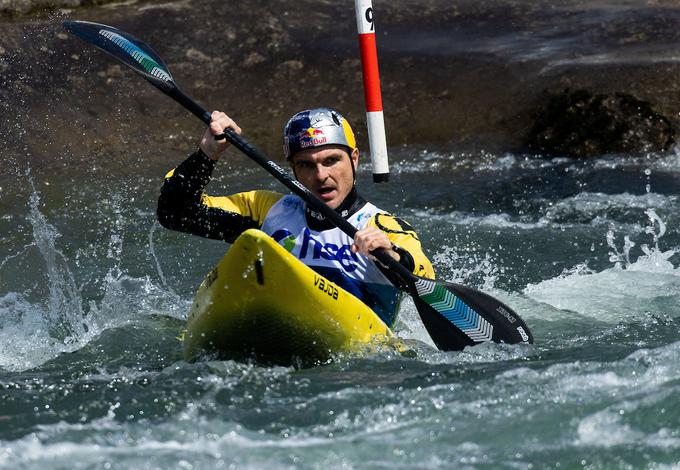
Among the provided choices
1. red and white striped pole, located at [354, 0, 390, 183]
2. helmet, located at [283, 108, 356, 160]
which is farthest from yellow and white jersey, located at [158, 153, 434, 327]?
red and white striped pole, located at [354, 0, 390, 183]

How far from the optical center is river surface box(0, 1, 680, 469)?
387 cm

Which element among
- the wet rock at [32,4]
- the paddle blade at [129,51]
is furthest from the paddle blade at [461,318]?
the wet rock at [32,4]

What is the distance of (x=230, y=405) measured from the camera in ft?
13.8

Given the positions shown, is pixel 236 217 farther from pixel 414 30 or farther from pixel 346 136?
pixel 414 30

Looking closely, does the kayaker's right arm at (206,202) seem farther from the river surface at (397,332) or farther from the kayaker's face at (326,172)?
the river surface at (397,332)

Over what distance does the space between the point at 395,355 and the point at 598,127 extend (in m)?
5.24

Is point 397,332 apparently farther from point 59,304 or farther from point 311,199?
point 59,304

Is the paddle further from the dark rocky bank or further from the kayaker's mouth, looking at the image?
the dark rocky bank

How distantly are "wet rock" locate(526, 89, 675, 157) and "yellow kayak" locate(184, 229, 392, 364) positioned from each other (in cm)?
513

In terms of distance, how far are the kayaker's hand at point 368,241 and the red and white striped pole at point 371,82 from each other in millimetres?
2418

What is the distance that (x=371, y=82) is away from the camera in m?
7.19

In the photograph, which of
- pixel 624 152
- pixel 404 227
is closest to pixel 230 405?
pixel 404 227

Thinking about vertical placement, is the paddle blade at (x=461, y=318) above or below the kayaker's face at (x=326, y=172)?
below

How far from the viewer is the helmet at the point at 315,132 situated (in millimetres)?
5070
